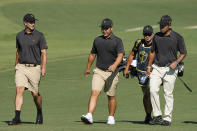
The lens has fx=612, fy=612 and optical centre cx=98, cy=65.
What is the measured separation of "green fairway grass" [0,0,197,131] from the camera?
43.3 feet

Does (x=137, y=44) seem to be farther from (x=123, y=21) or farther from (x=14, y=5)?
(x=14, y=5)

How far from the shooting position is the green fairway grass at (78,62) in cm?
1320

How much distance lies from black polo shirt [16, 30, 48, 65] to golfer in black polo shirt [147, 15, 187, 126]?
2180 millimetres

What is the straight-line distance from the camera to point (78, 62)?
77.5 feet

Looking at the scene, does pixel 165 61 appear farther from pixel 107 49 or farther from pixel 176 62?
pixel 107 49

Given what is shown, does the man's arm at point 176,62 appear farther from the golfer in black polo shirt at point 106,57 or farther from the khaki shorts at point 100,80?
the khaki shorts at point 100,80

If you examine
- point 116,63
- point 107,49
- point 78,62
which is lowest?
point 78,62

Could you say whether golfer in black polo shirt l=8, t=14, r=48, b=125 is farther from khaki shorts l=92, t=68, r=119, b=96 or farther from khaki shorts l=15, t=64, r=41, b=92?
khaki shorts l=92, t=68, r=119, b=96

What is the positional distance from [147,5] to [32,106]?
1319 inches

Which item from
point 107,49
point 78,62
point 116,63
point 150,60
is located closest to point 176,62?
point 150,60

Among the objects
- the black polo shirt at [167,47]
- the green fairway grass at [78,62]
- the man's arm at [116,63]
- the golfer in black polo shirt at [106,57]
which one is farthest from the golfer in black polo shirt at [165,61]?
the golfer in black polo shirt at [106,57]

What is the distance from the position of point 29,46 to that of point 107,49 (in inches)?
59.6

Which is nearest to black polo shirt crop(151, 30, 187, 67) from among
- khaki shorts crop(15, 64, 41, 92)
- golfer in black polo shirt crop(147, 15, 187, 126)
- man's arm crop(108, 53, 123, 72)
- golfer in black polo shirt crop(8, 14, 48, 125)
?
golfer in black polo shirt crop(147, 15, 187, 126)

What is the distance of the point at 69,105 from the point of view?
54.5 feet
